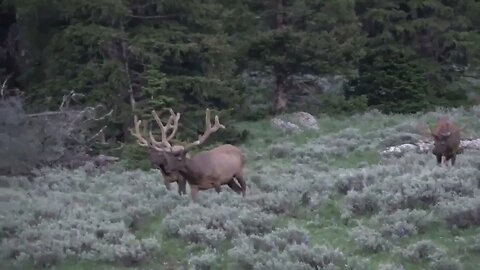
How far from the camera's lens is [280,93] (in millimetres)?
25656

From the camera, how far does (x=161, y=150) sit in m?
13.0

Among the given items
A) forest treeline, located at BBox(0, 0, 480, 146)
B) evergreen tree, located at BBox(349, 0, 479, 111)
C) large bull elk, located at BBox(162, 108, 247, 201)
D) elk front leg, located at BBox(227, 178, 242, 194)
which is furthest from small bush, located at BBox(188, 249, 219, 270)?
evergreen tree, located at BBox(349, 0, 479, 111)

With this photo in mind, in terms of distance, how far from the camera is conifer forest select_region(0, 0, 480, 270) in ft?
33.4

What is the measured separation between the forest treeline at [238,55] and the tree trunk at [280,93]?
3 centimetres

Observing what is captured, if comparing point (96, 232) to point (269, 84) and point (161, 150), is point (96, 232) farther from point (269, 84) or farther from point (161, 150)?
point (269, 84)

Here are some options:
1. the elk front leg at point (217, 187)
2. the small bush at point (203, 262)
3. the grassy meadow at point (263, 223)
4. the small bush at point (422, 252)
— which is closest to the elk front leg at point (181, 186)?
the grassy meadow at point (263, 223)

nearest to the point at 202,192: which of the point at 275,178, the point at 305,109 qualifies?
the point at 275,178

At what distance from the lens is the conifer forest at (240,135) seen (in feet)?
33.4

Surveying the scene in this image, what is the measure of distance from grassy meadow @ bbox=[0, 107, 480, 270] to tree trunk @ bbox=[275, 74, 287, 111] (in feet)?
33.7

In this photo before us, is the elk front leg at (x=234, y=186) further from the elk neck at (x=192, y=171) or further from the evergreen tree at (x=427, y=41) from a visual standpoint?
the evergreen tree at (x=427, y=41)

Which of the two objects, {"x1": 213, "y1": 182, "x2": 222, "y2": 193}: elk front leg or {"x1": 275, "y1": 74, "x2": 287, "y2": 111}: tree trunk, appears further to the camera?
{"x1": 275, "y1": 74, "x2": 287, "y2": 111}: tree trunk

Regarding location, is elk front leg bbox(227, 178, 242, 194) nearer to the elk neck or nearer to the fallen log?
the elk neck

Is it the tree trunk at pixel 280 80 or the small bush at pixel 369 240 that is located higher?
the small bush at pixel 369 240

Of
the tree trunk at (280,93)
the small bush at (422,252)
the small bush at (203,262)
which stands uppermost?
the small bush at (422,252)
